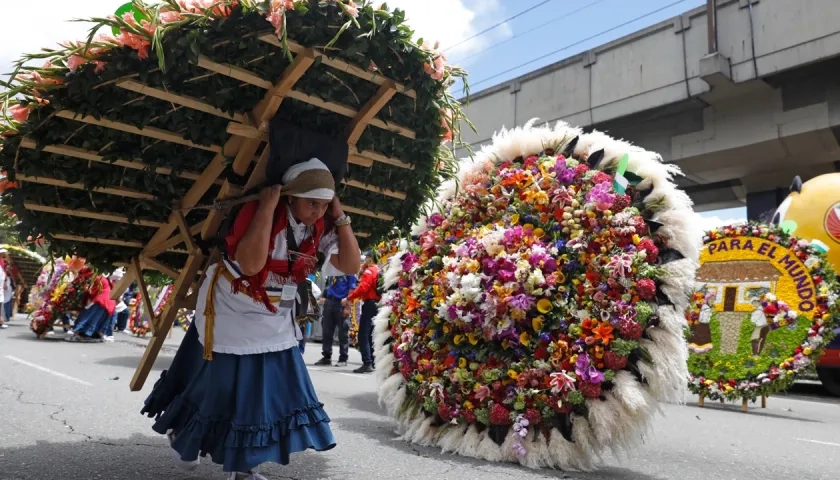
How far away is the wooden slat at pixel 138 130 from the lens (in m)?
2.86

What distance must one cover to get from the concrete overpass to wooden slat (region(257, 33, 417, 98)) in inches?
392

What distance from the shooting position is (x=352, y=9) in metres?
2.68

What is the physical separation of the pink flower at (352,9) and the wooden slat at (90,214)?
176 centimetres

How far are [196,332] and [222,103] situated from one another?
1193 mm

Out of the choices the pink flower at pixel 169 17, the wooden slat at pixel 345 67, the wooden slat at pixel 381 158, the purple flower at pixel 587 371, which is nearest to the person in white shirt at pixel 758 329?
the purple flower at pixel 587 371

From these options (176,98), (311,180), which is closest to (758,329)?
(311,180)

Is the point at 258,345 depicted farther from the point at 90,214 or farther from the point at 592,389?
the point at 592,389

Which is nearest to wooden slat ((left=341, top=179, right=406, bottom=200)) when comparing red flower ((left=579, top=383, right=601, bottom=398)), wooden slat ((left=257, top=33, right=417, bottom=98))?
wooden slat ((left=257, top=33, right=417, bottom=98))

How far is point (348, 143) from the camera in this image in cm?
324

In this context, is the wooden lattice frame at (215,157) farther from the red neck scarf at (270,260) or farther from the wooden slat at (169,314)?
the red neck scarf at (270,260)

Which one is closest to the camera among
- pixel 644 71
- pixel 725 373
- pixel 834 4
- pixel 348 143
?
pixel 348 143

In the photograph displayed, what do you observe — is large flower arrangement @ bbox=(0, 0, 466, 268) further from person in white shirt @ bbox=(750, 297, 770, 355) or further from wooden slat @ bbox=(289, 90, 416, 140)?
person in white shirt @ bbox=(750, 297, 770, 355)

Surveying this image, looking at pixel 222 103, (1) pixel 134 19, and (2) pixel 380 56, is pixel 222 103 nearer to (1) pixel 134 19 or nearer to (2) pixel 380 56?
(1) pixel 134 19

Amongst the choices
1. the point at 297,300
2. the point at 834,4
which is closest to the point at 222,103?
the point at 297,300
